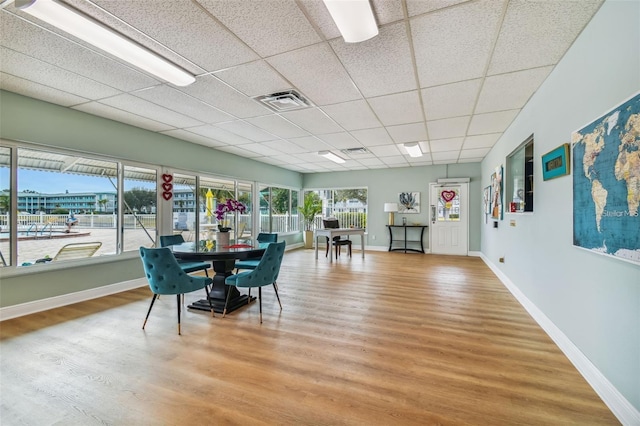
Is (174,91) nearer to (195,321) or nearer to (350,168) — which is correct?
(195,321)

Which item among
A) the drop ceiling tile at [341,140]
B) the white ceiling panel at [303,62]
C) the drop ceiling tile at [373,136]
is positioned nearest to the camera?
the white ceiling panel at [303,62]

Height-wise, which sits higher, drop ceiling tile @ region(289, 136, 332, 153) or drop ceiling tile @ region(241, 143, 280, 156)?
drop ceiling tile @ region(289, 136, 332, 153)

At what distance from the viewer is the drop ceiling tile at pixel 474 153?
20.0 feet

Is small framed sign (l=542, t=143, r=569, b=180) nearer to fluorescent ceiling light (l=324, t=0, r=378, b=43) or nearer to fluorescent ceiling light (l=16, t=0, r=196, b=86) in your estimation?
fluorescent ceiling light (l=324, t=0, r=378, b=43)

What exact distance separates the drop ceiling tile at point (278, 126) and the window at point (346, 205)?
180 inches

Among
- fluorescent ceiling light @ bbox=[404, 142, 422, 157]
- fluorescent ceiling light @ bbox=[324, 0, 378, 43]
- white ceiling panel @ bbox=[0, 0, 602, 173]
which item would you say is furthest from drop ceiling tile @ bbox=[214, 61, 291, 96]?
fluorescent ceiling light @ bbox=[404, 142, 422, 157]

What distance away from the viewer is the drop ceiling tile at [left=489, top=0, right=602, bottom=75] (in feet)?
6.03

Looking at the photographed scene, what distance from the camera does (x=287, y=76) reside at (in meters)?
2.80

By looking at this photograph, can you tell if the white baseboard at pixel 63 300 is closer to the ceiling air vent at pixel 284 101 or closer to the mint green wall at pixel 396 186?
the ceiling air vent at pixel 284 101

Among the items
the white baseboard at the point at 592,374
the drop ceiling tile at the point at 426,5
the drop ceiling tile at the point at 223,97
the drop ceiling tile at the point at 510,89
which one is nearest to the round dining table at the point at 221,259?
the drop ceiling tile at the point at 223,97

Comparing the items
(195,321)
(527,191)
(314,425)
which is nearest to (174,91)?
(195,321)

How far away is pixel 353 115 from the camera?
390cm

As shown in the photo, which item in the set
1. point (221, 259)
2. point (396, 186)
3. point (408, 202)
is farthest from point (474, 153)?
point (221, 259)

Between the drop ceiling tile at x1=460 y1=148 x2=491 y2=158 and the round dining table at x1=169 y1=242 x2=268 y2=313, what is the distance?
5.21 m
